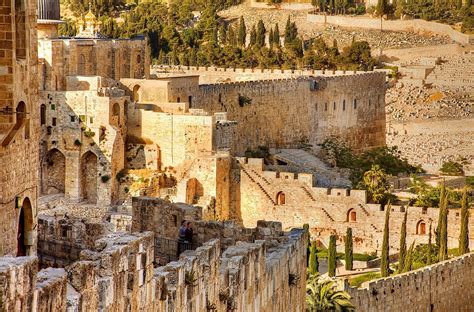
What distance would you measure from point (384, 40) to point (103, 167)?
2382 inches

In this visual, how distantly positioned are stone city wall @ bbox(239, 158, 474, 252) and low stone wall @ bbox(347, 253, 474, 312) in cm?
581

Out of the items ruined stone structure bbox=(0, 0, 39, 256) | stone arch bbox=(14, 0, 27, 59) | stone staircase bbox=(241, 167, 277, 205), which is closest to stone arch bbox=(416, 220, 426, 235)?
stone staircase bbox=(241, 167, 277, 205)

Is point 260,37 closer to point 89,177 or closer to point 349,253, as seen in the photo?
point 89,177

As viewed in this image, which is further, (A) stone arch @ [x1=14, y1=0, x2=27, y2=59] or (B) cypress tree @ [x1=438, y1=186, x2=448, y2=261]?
(B) cypress tree @ [x1=438, y1=186, x2=448, y2=261]

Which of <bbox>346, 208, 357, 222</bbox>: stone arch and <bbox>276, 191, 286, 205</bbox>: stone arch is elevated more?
<bbox>276, 191, 286, 205</bbox>: stone arch

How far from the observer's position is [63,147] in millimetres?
47812

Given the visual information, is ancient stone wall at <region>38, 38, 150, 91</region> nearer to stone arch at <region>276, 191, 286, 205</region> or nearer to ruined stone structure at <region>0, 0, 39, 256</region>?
stone arch at <region>276, 191, 286, 205</region>

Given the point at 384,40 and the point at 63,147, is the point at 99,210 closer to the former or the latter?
the point at 63,147

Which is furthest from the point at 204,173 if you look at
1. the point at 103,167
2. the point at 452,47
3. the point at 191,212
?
the point at 452,47

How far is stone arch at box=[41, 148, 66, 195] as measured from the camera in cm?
4772

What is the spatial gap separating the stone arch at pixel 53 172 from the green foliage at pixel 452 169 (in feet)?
74.1

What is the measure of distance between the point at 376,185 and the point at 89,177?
9.00 m

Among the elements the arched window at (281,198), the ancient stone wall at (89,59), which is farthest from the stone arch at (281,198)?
the ancient stone wall at (89,59)

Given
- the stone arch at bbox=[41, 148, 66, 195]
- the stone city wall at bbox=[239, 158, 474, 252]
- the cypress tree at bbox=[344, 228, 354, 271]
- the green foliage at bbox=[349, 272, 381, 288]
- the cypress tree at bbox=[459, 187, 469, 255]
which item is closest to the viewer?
the green foliage at bbox=[349, 272, 381, 288]
